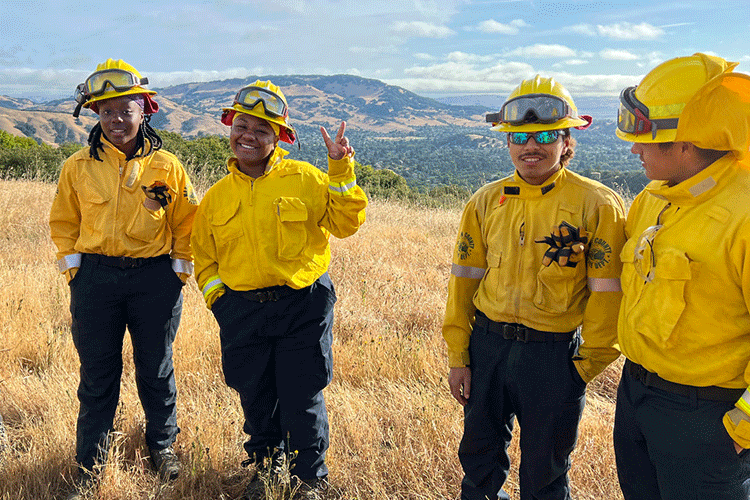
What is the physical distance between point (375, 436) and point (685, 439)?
212 cm

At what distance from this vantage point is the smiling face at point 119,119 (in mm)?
3170

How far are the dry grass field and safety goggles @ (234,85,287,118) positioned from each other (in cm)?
207

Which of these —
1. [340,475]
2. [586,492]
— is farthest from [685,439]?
[340,475]

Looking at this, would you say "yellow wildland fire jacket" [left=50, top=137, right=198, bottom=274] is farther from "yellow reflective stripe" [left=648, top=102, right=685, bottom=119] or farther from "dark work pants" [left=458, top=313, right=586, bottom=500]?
"yellow reflective stripe" [left=648, top=102, right=685, bottom=119]

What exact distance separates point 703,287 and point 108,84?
3259 millimetres

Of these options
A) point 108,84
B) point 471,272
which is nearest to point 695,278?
point 471,272

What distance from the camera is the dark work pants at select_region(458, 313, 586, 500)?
246 cm

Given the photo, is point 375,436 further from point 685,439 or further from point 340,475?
point 685,439

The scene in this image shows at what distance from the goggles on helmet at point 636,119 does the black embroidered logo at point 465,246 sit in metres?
0.93

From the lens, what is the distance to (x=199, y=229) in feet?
10.4

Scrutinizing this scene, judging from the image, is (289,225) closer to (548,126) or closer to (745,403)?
(548,126)

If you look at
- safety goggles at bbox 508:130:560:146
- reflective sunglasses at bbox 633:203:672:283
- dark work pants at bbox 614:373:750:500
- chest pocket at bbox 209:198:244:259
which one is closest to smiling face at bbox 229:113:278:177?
chest pocket at bbox 209:198:244:259

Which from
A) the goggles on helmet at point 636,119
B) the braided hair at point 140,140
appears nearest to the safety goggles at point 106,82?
the braided hair at point 140,140

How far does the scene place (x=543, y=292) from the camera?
246 cm
